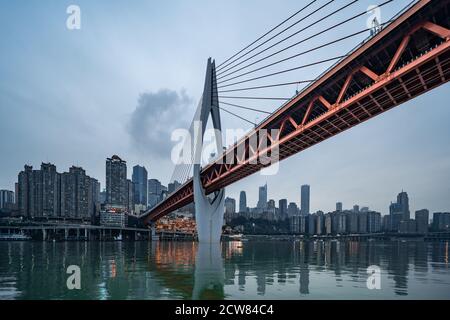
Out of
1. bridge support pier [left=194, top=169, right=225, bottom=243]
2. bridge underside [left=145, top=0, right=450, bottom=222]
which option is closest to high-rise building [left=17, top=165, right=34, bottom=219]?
bridge support pier [left=194, top=169, right=225, bottom=243]

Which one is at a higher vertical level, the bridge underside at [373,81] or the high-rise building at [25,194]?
the bridge underside at [373,81]

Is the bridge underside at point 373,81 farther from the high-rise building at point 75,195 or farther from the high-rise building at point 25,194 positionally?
the high-rise building at point 75,195

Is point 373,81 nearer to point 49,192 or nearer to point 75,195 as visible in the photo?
point 49,192

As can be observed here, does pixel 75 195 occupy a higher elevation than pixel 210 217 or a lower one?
lower

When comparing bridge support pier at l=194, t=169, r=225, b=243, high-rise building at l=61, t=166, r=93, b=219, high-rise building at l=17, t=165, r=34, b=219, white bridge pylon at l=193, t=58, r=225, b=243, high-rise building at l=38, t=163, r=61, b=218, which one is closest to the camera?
white bridge pylon at l=193, t=58, r=225, b=243

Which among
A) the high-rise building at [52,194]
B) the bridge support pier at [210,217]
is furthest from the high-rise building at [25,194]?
the bridge support pier at [210,217]

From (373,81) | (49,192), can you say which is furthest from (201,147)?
(49,192)

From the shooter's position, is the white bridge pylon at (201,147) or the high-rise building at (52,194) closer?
the white bridge pylon at (201,147)

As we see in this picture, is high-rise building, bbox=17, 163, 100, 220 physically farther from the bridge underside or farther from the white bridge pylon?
the bridge underside
